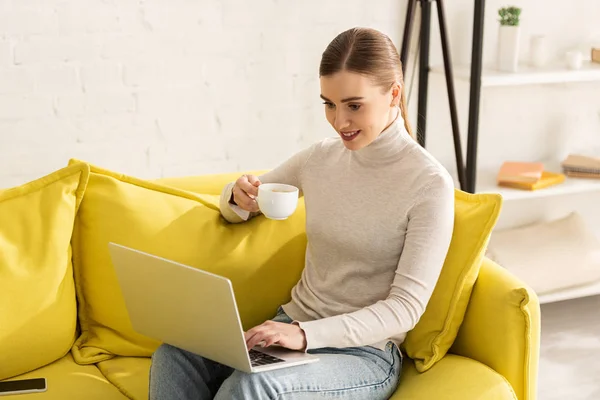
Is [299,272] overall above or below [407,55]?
below

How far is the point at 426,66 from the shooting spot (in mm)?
3291

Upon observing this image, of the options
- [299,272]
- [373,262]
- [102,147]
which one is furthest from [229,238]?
[102,147]

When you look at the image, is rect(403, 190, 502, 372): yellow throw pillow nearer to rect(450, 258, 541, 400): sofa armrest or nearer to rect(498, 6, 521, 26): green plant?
rect(450, 258, 541, 400): sofa armrest

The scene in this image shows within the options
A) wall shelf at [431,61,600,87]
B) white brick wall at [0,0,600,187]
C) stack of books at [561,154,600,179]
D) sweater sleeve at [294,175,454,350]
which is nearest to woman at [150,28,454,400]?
sweater sleeve at [294,175,454,350]

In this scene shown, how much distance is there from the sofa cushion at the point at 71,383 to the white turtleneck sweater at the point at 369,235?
1.50ft

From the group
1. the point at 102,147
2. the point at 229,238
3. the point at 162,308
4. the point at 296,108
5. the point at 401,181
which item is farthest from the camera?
the point at 296,108

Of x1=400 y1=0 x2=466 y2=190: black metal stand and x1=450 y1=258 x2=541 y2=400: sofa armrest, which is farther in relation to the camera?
x1=400 y1=0 x2=466 y2=190: black metal stand

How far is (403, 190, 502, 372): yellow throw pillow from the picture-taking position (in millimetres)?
1948

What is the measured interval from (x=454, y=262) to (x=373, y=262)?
7.3 inches

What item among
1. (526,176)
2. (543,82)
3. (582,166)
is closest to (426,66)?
(543,82)

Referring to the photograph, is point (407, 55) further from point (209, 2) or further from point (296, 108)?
point (209, 2)

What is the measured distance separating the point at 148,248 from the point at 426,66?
159 centimetres

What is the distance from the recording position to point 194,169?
3.08 m

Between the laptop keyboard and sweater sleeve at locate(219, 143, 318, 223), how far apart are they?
1.51 ft
